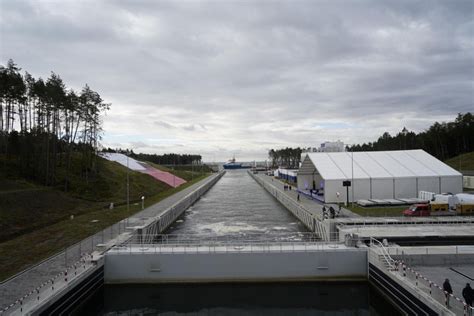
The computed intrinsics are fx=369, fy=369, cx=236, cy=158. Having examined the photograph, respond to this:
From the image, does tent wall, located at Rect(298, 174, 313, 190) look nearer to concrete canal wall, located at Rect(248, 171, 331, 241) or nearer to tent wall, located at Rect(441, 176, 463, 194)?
concrete canal wall, located at Rect(248, 171, 331, 241)

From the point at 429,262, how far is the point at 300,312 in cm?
796

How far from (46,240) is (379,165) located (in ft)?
129

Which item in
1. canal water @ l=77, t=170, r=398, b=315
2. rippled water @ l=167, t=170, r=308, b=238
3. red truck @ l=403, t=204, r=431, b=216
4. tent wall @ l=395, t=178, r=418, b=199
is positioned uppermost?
tent wall @ l=395, t=178, r=418, b=199

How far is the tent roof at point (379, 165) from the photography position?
1783 inches

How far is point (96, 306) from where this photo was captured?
1964cm

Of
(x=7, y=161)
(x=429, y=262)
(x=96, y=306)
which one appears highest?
(x=7, y=161)

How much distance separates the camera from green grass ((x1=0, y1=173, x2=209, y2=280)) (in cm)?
2106

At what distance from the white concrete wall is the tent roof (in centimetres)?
2242

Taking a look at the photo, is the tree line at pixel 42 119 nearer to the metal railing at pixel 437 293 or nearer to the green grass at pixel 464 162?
the metal railing at pixel 437 293

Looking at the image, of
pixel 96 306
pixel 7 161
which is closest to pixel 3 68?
pixel 7 161

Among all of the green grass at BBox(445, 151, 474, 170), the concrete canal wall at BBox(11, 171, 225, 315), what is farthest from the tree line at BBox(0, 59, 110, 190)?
the green grass at BBox(445, 151, 474, 170)

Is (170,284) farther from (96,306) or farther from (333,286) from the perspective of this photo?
(333,286)

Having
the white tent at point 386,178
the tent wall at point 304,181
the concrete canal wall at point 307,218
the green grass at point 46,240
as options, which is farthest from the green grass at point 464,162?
the green grass at point 46,240

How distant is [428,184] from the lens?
4512cm
